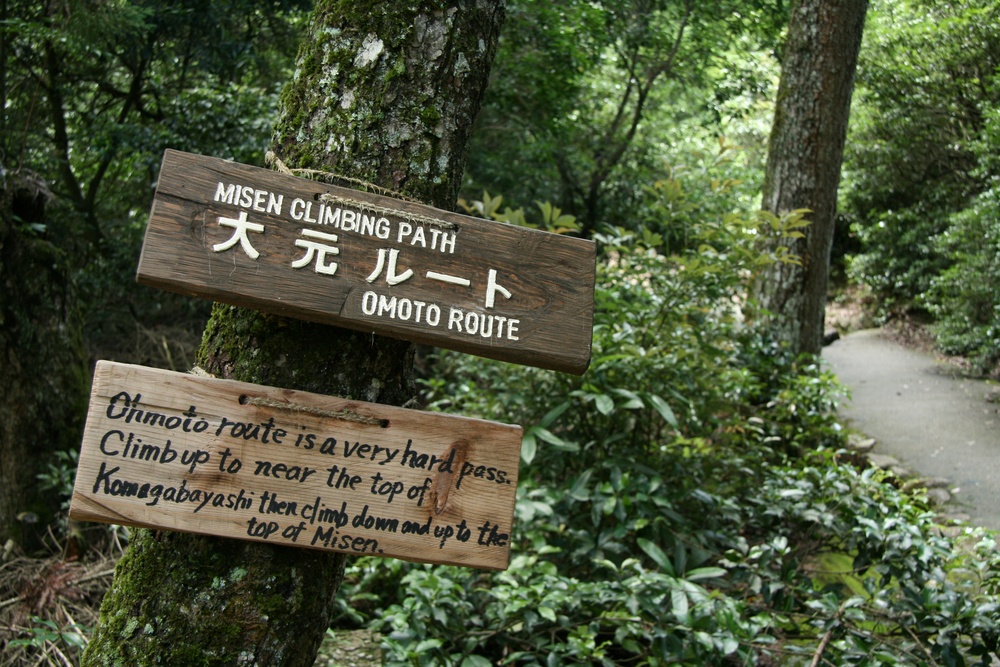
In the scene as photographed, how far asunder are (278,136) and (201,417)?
69cm

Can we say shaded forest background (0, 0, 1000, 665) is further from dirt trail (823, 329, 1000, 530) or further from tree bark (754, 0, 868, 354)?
dirt trail (823, 329, 1000, 530)

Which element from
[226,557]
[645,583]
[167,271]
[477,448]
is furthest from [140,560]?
[645,583]

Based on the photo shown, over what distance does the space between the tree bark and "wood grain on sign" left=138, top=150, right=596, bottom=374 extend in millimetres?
3931

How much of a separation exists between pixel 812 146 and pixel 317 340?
4504 millimetres

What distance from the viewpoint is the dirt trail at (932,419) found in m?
5.24

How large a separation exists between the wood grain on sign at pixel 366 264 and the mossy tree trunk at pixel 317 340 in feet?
0.61

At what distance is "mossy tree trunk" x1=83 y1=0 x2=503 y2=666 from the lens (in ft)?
5.26

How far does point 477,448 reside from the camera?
165 centimetres

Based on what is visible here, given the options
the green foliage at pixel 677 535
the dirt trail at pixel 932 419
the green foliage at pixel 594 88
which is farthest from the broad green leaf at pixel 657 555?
the green foliage at pixel 594 88

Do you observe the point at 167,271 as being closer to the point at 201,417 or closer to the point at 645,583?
the point at 201,417

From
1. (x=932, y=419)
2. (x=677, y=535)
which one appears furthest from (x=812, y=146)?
(x=677, y=535)

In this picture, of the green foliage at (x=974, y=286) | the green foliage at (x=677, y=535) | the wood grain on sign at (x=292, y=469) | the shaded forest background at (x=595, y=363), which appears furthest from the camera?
the green foliage at (x=974, y=286)

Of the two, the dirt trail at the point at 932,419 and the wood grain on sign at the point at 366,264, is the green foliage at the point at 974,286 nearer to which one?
the dirt trail at the point at 932,419

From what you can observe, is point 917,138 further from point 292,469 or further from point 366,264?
point 292,469
